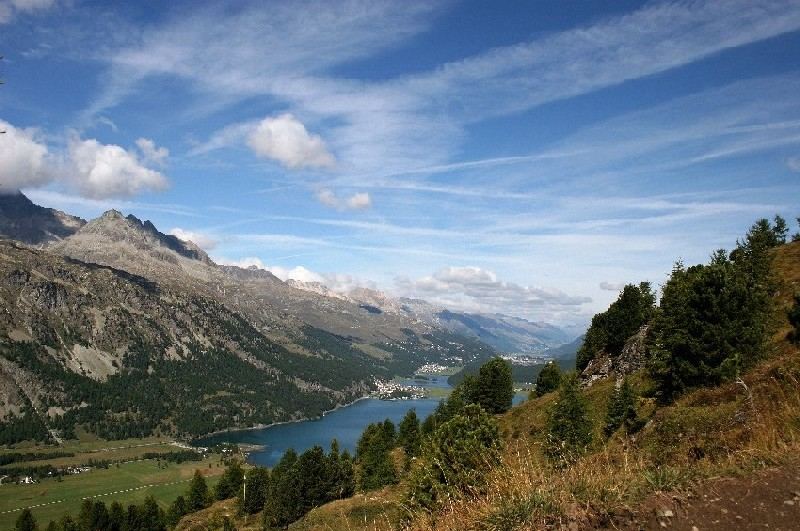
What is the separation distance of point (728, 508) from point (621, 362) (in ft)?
169

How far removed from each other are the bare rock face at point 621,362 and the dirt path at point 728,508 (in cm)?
4451

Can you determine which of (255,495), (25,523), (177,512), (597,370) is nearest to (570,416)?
(597,370)

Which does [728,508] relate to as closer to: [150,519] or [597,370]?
[597,370]

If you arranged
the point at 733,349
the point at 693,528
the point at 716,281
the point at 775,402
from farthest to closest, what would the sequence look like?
1. the point at 716,281
2. the point at 733,349
3. the point at 775,402
4. the point at 693,528

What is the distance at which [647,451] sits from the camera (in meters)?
12.1

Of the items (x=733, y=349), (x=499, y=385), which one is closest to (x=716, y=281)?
(x=733, y=349)

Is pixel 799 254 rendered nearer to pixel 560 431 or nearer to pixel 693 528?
pixel 560 431

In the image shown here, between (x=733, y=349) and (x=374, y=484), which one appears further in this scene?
(x=374, y=484)

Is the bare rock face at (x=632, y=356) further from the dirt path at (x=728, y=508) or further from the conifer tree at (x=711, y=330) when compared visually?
the dirt path at (x=728, y=508)

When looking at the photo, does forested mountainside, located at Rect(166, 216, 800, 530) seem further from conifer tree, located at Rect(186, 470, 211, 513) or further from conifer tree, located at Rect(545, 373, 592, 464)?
conifer tree, located at Rect(186, 470, 211, 513)

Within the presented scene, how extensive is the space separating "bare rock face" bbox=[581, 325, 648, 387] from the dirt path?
44.5 metres

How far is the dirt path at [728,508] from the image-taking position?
726cm

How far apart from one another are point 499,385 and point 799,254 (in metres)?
40.2

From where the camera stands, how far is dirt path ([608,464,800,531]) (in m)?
7.26
